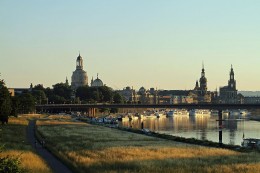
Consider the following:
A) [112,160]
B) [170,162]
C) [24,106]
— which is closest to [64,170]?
[112,160]

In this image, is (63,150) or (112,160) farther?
(63,150)

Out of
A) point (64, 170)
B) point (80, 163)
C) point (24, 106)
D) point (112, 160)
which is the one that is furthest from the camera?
point (24, 106)

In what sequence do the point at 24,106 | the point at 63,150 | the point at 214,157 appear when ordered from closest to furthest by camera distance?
the point at 214,157 < the point at 63,150 < the point at 24,106

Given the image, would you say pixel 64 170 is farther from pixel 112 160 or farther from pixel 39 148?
pixel 39 148

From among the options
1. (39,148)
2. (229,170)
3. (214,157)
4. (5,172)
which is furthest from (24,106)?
(5,172)

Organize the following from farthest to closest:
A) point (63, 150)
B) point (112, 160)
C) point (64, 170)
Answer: point (63, 150) < point (112, 160) < point (64, 170)

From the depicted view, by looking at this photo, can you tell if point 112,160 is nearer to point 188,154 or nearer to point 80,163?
point 80,163

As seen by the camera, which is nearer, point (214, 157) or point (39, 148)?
point (214, 157)

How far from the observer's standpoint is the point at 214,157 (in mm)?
51562

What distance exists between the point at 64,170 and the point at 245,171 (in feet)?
46.5

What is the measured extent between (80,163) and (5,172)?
813 inches

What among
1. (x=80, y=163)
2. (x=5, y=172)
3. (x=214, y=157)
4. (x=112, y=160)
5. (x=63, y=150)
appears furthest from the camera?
(x=63, y=150)

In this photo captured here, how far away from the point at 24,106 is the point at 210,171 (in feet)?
422

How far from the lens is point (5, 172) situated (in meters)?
22.6
